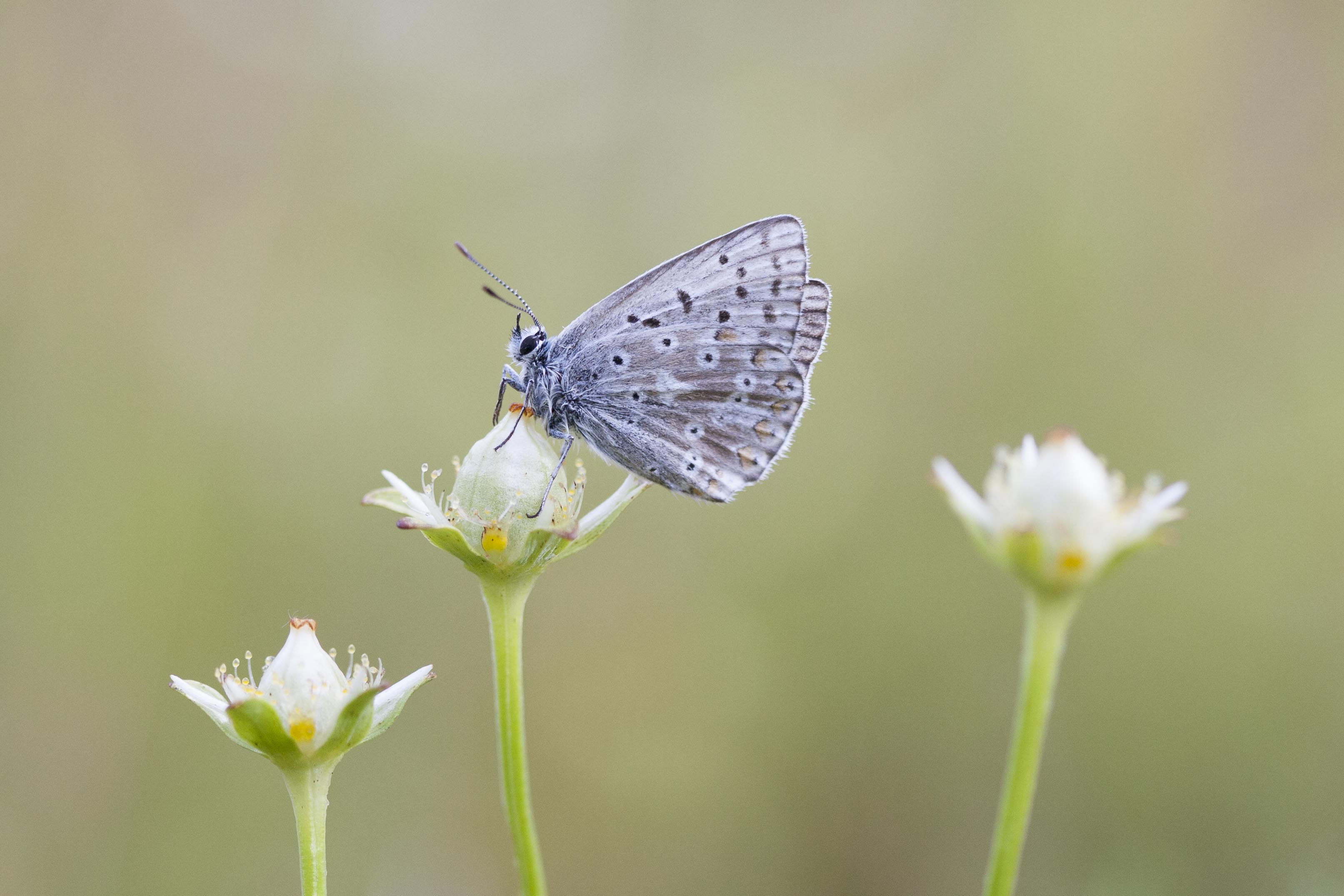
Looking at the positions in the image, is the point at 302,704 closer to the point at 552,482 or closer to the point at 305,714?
the point at 305,714

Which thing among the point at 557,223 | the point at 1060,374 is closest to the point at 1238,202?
the point at 1060,374

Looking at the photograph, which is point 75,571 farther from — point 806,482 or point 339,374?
point 806,482

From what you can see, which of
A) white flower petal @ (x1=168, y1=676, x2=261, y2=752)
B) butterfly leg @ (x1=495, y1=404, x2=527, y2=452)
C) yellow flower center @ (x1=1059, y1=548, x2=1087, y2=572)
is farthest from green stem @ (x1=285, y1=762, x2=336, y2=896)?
yellow flower center @ (x1=1059, y1=548, x2=1087, y2=572)

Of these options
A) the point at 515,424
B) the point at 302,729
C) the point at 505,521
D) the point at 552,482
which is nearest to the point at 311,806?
the point at 302,729

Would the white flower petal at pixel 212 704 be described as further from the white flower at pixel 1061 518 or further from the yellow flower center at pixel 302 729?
the white flower at pixel 1061 518

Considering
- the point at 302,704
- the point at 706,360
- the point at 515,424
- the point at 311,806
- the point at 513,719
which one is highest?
the point at 706,360
